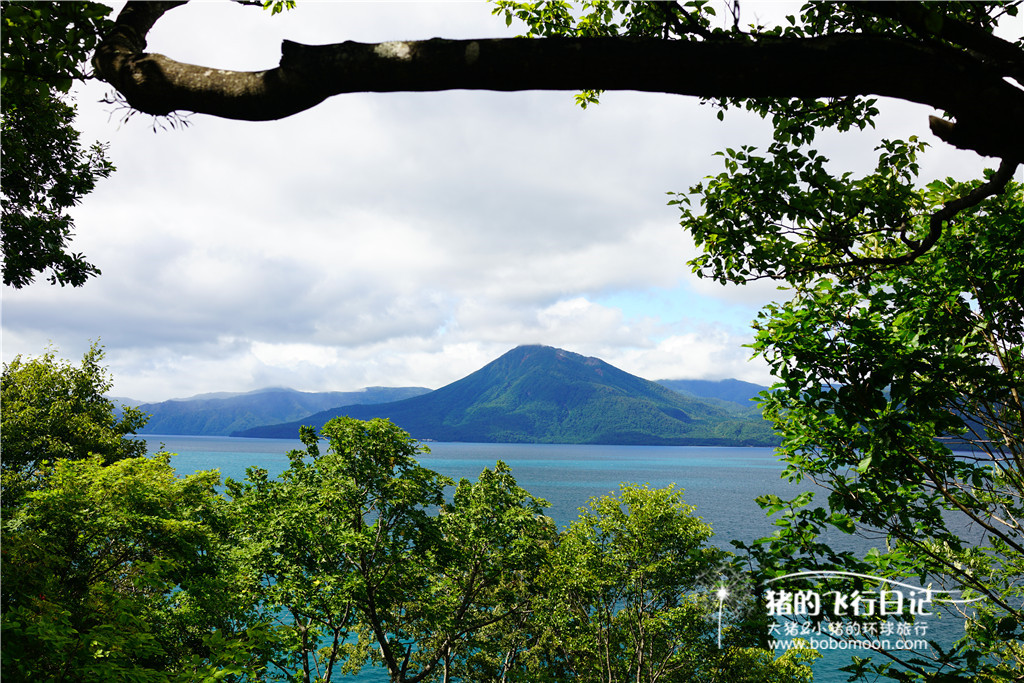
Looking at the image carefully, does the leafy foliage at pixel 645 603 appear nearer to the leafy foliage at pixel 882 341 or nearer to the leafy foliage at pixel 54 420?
the leafy foliage at pixel 882 341

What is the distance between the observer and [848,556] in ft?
12.4

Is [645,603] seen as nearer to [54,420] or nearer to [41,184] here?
[41,184]

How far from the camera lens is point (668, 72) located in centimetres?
222

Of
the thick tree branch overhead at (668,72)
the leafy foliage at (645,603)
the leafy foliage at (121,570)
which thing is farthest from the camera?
the leafy foliage at (645,603)

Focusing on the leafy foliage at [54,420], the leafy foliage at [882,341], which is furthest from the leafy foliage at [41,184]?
the leafy foliage at [54,420]

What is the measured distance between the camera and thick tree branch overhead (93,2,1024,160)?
2.18 m

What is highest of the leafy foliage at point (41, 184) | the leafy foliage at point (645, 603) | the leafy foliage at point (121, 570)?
the leafy foliage at point (41, 184)

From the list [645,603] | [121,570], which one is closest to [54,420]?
[121,570]

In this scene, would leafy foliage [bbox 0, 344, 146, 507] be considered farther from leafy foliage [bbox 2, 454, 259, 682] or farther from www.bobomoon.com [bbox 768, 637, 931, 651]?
www.bobomoon.com [bbox 768, 637, 931, 651]

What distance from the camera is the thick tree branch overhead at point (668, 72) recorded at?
7.16ft

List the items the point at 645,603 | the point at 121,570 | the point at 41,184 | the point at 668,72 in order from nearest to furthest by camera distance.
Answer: the point at 668,72 < the point at 41,184 < the point at 121,570 < the point at 645,603

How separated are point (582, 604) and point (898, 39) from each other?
2568 centimetres

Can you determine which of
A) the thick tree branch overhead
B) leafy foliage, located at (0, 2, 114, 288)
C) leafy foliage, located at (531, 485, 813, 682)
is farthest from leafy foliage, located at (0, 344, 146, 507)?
the thick tree branch overhead

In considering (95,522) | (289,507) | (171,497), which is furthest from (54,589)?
(171,497)
